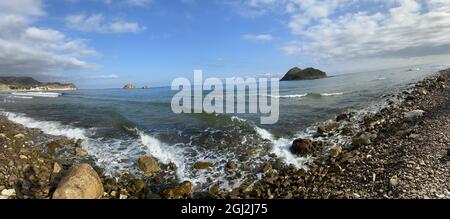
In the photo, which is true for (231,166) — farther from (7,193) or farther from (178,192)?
(7,193)

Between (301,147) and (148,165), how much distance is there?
20.3ft

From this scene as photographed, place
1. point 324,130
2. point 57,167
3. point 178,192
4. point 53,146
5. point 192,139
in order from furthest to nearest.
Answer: point 192,139, point 324,130, point 53,146, point 57,167, point 178,192

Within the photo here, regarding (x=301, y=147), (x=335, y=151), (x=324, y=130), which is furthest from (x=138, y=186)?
(x=324, y=130)

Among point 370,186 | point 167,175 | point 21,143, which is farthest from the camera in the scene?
point 21,143

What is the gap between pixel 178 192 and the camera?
9.74 m

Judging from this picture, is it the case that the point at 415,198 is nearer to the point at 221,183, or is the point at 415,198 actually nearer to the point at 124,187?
the point at 221,183

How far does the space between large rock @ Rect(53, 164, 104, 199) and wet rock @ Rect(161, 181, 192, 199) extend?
73.7 inches

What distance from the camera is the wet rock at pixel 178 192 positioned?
9.55 m

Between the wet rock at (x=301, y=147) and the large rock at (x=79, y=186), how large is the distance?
25.0 ft

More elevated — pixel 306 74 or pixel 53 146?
pixel 306 74

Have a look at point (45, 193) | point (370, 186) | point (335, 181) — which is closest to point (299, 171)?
point (335, 181)

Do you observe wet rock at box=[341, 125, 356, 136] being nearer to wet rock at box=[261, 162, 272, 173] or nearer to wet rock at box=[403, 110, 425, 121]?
wet rock at box=[403, 110, 425, 121]
